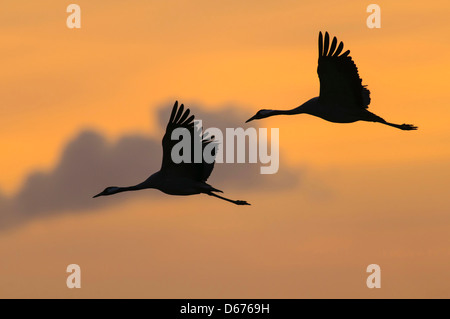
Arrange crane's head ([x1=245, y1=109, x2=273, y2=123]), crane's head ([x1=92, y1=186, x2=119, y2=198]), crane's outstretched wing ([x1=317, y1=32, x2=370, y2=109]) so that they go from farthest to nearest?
1. crane's head ([x1=245, y1=109, x2=273, y2=123])
2. crane's head ([x1=92, y1=186, x2=119, y2=198])
3. crane's outstretched wing ([x1=317, y1=32, x2=370, y2=109])

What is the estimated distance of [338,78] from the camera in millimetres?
29641

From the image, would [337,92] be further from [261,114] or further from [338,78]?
[261,114]

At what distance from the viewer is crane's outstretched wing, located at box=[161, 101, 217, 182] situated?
1169 inches

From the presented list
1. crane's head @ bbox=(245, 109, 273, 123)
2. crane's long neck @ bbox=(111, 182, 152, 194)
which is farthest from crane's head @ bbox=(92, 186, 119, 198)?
crane's head @ bbox=(245, 109, 273, 123)

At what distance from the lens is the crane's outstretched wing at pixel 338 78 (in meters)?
29.2

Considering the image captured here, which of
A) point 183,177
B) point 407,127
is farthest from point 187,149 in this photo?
point 407,127

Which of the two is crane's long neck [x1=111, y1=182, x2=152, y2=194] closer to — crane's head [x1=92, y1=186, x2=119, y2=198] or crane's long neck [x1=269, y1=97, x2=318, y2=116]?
crane's head [x1=92, y1=186, x2=119, y2=198]

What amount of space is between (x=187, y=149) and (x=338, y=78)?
4371 millimetres

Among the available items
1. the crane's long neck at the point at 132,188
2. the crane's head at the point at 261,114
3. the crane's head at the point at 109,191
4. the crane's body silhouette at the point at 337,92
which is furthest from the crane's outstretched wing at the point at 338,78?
the crane's head at the point at 109,191

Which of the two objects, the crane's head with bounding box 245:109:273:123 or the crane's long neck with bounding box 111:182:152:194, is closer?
the crane's long neck with bounding box 111:182:152:194

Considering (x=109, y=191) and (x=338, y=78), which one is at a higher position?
(x=338, y=78)
